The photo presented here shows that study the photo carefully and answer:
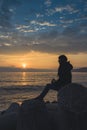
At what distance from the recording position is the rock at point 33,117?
29.0ft

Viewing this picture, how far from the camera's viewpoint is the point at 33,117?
350 inches

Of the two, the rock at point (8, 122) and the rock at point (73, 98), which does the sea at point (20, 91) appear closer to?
the rock at point (8, 122)

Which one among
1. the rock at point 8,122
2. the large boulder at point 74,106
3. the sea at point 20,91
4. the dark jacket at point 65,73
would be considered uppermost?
the dark jacket at point 65,73

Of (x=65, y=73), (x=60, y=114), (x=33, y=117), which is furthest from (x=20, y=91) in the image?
(x=60, y=114)

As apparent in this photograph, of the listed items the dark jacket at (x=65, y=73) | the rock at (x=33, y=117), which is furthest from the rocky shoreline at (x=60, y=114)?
the dark jacket at (x=65, y=73)

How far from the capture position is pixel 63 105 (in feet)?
28.5

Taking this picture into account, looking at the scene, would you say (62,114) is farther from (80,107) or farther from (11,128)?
(11,128)

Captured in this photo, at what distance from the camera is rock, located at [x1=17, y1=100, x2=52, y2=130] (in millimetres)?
8828

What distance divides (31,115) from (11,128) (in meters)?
0.97

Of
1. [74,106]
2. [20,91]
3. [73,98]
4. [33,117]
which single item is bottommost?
[20,91]

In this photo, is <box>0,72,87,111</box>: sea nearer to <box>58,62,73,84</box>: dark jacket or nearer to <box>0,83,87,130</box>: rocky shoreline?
<box>58,62,73,84</box>: dark jacket

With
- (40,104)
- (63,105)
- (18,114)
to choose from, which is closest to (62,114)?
(63,105)

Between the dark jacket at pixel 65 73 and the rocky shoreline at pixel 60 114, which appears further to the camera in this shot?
the dark jacket at pixel 65 73

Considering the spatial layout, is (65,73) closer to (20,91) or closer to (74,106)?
(74,106)
